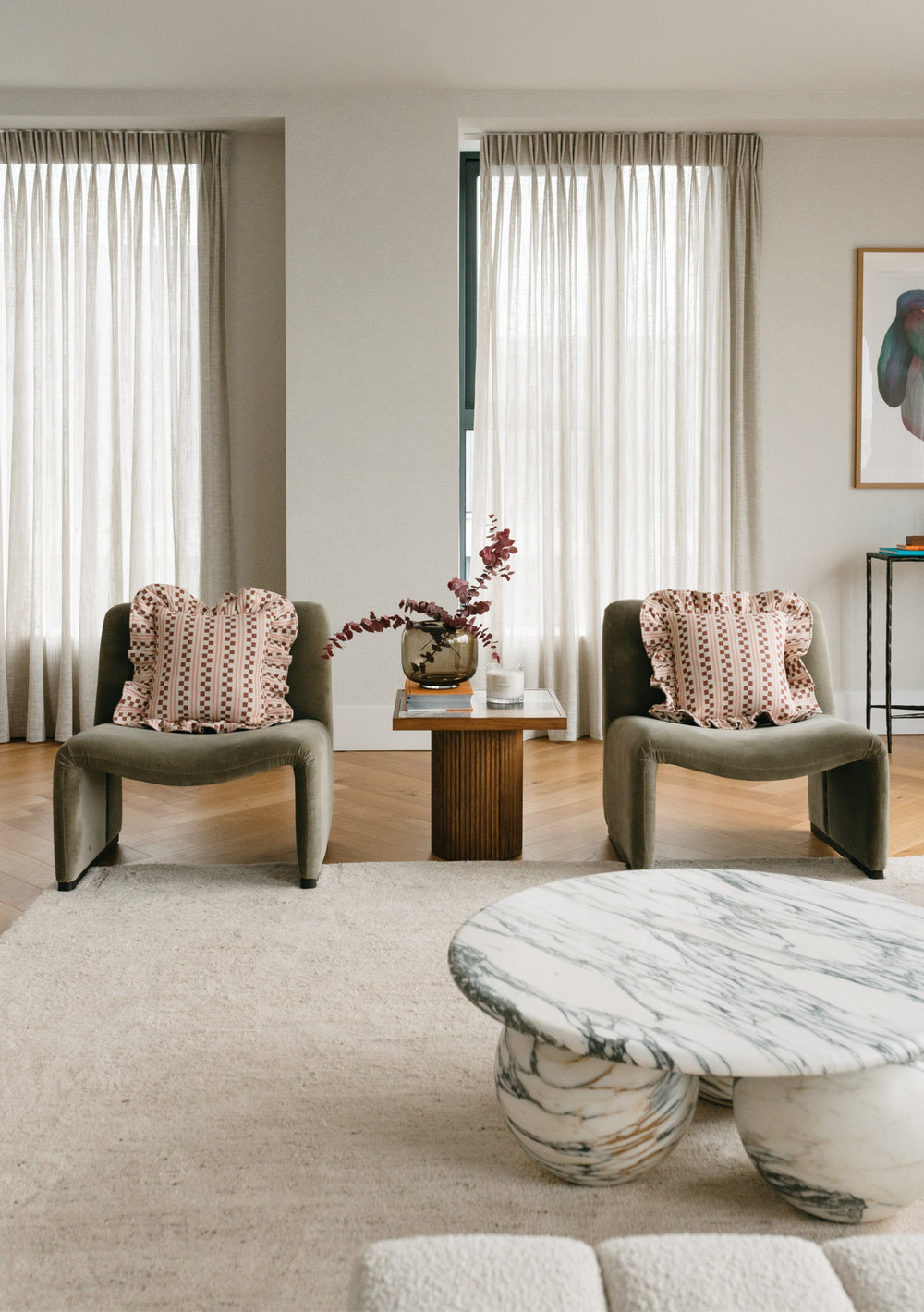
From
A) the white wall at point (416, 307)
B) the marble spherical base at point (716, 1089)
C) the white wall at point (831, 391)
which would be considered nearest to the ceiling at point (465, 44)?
the white wall at point (416, 307)

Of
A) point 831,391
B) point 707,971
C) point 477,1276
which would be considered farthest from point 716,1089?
point 831,391

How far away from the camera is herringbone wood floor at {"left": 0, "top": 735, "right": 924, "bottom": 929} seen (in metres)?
3.11

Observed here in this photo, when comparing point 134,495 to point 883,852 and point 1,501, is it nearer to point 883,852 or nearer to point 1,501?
point 1,501

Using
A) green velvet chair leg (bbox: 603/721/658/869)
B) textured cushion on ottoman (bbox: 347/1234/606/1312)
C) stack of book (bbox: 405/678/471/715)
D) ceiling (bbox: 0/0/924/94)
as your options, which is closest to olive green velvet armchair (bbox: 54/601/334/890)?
stack of book (bbox: 405/678/471/715)

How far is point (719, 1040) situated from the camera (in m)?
1.30

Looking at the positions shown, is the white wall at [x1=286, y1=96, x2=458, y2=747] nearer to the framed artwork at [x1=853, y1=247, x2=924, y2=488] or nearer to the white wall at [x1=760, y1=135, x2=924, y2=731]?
the white wall at [x1=760, y1=135, x2=924, y2=731]

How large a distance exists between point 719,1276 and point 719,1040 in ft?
1.55

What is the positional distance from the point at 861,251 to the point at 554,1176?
4.49m

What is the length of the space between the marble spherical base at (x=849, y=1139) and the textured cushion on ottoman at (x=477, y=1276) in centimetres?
62

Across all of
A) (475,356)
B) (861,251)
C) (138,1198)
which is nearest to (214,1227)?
(138,1198)

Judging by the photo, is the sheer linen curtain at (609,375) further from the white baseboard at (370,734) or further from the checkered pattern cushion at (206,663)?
the checkered pattern cushion at (206,663)

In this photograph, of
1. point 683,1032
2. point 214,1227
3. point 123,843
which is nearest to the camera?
point 683,1032

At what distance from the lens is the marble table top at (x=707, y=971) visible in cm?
129

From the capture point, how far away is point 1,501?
4.74 metres
